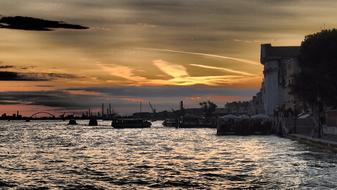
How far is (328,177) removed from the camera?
143 feet

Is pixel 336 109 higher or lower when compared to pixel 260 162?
higher

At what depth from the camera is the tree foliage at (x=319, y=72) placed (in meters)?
91.0

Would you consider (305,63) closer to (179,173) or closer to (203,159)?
(203,159)

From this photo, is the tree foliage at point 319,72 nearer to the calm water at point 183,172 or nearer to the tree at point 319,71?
the tree at point 319,71

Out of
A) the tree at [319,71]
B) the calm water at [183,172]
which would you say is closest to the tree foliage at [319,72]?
the tree at [319,71]

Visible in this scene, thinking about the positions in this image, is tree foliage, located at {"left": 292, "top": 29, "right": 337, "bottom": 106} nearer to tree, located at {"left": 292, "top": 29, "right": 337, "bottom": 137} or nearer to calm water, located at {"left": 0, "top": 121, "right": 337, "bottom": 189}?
tree, located at {"left": 292, "top": 29, "right": 337, "bottom": 137}

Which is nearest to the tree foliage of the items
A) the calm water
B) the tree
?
the tree

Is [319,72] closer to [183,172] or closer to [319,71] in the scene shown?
[319,71]

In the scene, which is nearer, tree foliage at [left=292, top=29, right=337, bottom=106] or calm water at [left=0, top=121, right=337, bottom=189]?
calm water at [left=0, top=121, right=337, bottom=189]

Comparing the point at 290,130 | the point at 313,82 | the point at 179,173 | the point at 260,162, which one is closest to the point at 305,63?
the point at 313,82

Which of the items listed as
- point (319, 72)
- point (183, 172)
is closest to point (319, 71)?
point (319, 72)

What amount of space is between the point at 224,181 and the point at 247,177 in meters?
2.69

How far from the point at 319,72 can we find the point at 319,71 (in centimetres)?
20

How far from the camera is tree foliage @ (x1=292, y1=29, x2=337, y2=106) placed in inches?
3583
